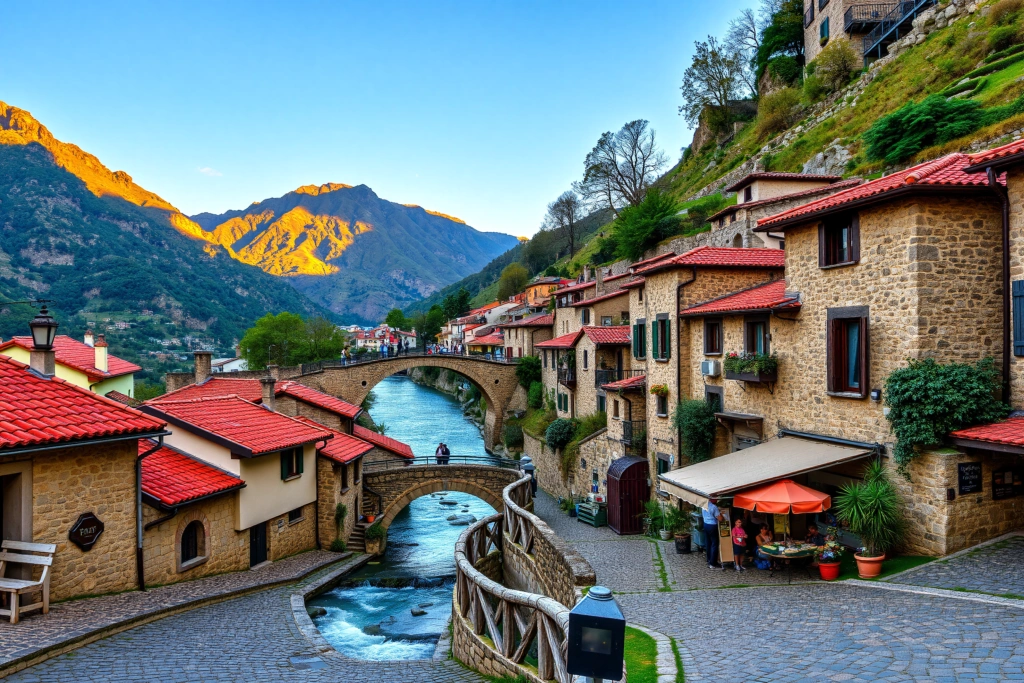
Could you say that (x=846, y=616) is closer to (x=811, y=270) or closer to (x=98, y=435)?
(x=811, y=270)

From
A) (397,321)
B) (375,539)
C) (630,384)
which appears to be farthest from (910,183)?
(397,321)

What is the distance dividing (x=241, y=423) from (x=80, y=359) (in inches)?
835

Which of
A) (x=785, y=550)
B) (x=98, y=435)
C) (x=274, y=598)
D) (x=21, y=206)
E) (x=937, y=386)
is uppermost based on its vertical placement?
(x=21, y=206)

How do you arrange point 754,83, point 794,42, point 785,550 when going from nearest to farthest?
point 785,550 → point 794,42 → point 754,83

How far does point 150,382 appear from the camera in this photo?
86688mm

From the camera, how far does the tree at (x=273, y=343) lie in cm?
7950

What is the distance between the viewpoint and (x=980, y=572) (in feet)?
34.8

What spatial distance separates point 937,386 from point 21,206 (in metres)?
167

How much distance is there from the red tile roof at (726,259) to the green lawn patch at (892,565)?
10.5m

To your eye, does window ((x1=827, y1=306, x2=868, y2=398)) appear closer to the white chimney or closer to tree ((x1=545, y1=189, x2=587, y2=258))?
the white chimney

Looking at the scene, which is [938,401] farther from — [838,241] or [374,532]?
[374,532]

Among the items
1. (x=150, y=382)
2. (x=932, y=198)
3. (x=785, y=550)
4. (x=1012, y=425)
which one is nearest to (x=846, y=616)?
(x=785, y=550)

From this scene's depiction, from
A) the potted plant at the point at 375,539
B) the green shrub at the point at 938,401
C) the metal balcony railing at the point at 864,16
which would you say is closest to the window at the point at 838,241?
the green shrub at the point at 938,401

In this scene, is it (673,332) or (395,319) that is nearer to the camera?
(673,332)
